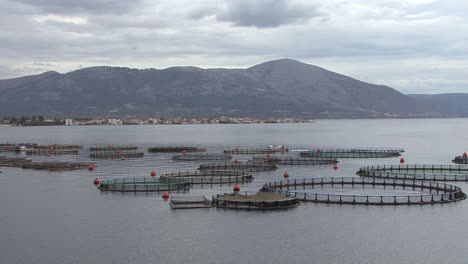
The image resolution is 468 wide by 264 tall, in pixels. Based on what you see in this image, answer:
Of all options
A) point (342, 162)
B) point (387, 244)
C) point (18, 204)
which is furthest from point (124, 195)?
point (342, 162)

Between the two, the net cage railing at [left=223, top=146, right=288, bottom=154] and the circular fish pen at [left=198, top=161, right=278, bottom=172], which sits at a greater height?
the net cage railing at [left=223, top=146, right=288, bottom=154]

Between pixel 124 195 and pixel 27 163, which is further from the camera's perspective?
pixel 27 163

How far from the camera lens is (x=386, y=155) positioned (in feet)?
546

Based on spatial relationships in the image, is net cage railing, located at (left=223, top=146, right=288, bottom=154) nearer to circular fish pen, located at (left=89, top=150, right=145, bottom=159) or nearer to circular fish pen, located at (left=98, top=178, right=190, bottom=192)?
circular fish pen, located at (left=89, top=150, right=145, bottom=159)

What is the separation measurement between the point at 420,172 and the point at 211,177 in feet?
139

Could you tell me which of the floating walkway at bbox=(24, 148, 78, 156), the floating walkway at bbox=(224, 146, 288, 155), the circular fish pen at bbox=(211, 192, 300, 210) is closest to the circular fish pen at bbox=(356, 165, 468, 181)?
the circular fish pen at bbox=(211, 192, 300, 210)

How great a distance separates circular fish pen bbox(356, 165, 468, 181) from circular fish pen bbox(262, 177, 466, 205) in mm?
4330

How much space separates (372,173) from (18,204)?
6084 cm

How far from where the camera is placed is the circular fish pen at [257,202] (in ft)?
252

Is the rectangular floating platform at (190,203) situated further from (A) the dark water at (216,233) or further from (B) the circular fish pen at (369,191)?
(B) the circular fish pen at (369,191)

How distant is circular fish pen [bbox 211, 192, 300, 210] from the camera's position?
76688 millimetres

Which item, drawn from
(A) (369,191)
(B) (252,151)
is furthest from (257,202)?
(B) (252,151)

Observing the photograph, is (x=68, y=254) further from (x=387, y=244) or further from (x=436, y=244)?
(x=436, y=244)

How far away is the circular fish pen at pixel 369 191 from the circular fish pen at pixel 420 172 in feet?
14.2
